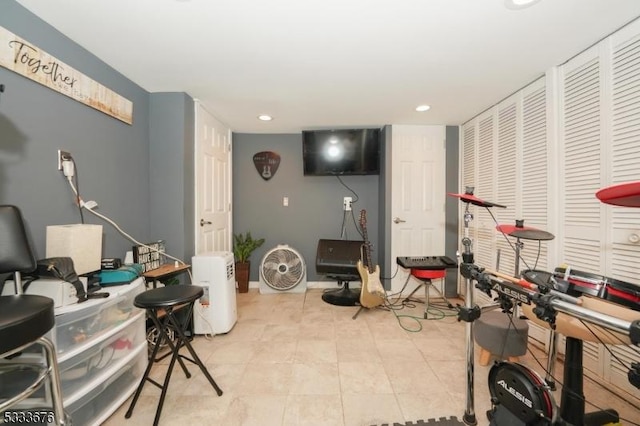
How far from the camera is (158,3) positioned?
1323 mm

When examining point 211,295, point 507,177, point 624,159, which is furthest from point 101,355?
point 507,177

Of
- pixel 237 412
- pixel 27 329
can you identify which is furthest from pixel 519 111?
pixel 27 329

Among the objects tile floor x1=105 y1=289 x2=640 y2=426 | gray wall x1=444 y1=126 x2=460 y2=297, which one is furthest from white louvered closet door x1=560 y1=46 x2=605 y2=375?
Answer: gray wall x1=444 y1=126 x2=460 y2=297

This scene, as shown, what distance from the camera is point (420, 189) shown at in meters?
3.28

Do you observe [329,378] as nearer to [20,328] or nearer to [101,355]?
[101,355]

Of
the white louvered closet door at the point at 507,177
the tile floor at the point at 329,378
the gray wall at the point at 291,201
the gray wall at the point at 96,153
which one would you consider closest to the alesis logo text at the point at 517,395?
the tile floor at the point at 329,378

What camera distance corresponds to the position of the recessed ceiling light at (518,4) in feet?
4.24

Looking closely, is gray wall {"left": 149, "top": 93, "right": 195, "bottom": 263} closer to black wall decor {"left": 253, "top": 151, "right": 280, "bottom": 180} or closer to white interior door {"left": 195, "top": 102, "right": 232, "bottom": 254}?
white interior door {"left": 195, "top": 102, "right": 232, "bottom": 254}

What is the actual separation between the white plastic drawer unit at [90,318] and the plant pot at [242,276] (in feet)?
6.13

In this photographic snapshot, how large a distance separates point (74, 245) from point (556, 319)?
2.43m

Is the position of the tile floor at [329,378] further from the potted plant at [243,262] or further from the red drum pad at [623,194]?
the red drum pad at [623,194]

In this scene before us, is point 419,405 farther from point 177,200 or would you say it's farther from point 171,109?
point 171,109

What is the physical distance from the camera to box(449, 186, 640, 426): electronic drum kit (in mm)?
823

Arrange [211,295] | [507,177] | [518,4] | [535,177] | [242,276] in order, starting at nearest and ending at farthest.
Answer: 1. [518,4]
2. [535,177]
3. [211,295]
4. [507,177]
5. [242,276]
